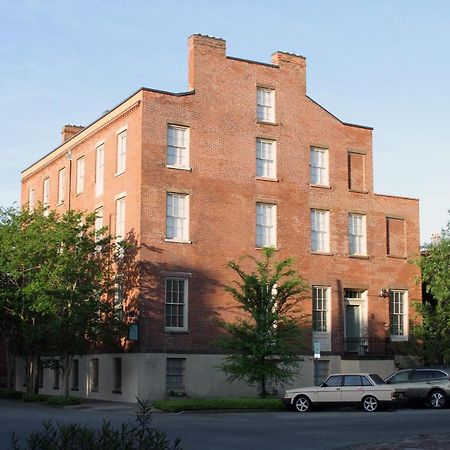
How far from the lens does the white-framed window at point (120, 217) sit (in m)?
40.1

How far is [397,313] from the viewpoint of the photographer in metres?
45.3

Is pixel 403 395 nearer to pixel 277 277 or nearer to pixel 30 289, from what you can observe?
pixel 277 277

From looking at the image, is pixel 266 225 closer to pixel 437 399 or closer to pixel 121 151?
pixel 121 151

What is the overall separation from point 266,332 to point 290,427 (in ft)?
39.1

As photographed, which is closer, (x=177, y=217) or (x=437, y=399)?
(x=437, y=399)

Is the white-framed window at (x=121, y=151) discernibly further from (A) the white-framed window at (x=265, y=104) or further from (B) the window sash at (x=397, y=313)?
(B) the window sash at (x=397, y=313)

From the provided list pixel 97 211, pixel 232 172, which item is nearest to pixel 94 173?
pixel 97 211

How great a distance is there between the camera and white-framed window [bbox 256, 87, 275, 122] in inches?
1679

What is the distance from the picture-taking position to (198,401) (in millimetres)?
32062

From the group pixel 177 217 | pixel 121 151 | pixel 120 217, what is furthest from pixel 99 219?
pixel 177 217

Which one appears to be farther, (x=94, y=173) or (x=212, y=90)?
(x=94, y=173)

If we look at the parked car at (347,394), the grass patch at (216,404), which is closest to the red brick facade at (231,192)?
the grass patch at (216,404)

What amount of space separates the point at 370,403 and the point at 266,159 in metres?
15.5

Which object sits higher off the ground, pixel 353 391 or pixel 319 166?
pixel 319 166
